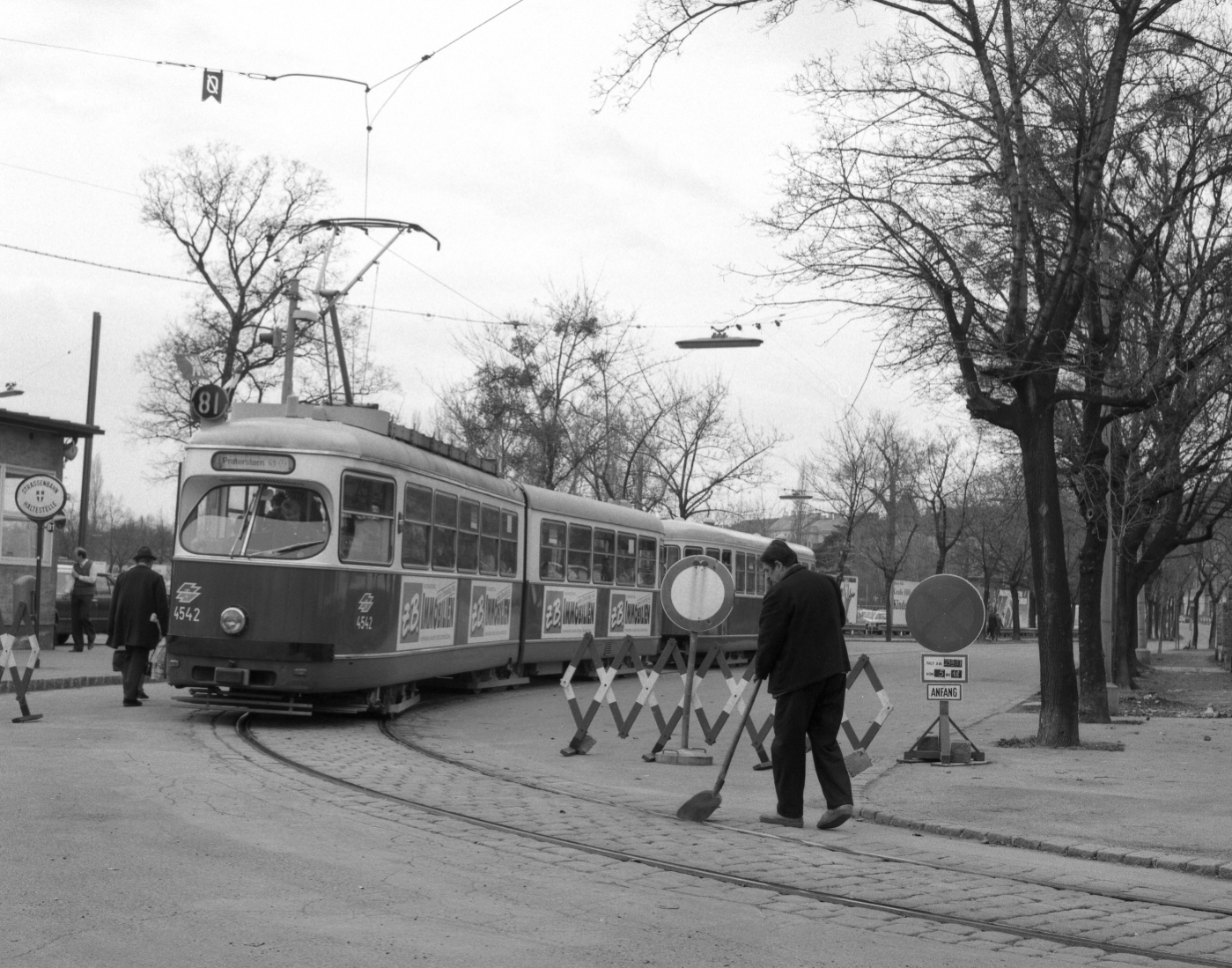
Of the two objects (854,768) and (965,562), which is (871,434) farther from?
(854,768)

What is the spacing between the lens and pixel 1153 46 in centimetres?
1507

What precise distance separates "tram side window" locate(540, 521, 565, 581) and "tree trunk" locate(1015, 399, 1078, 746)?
9210 mm

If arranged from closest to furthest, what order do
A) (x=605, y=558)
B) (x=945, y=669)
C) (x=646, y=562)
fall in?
(x=945, y=669) → (x=605, y=558) → (x=646, y=562)

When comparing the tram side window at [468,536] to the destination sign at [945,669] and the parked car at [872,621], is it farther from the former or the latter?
the parked car at [872,621]

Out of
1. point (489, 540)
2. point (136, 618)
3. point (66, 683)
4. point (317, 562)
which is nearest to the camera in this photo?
point (317, 562)

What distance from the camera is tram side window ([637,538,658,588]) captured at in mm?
27688

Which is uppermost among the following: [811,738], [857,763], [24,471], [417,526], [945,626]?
[24,471]

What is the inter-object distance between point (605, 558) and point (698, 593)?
1328cm

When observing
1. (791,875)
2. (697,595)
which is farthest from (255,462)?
(791,875)

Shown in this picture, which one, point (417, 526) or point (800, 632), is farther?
point (417, 526)

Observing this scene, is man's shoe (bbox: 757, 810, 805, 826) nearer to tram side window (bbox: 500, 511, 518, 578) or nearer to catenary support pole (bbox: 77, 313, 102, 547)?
tram side window (bbox: 500, 511, 518, 578)

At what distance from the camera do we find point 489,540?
1998cm

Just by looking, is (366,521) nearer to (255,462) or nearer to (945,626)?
(255,462)

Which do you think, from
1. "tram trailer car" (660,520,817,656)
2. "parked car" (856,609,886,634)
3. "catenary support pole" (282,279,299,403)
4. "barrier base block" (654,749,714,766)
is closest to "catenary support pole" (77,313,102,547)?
"catenary support pole" (282,279,299,403)
